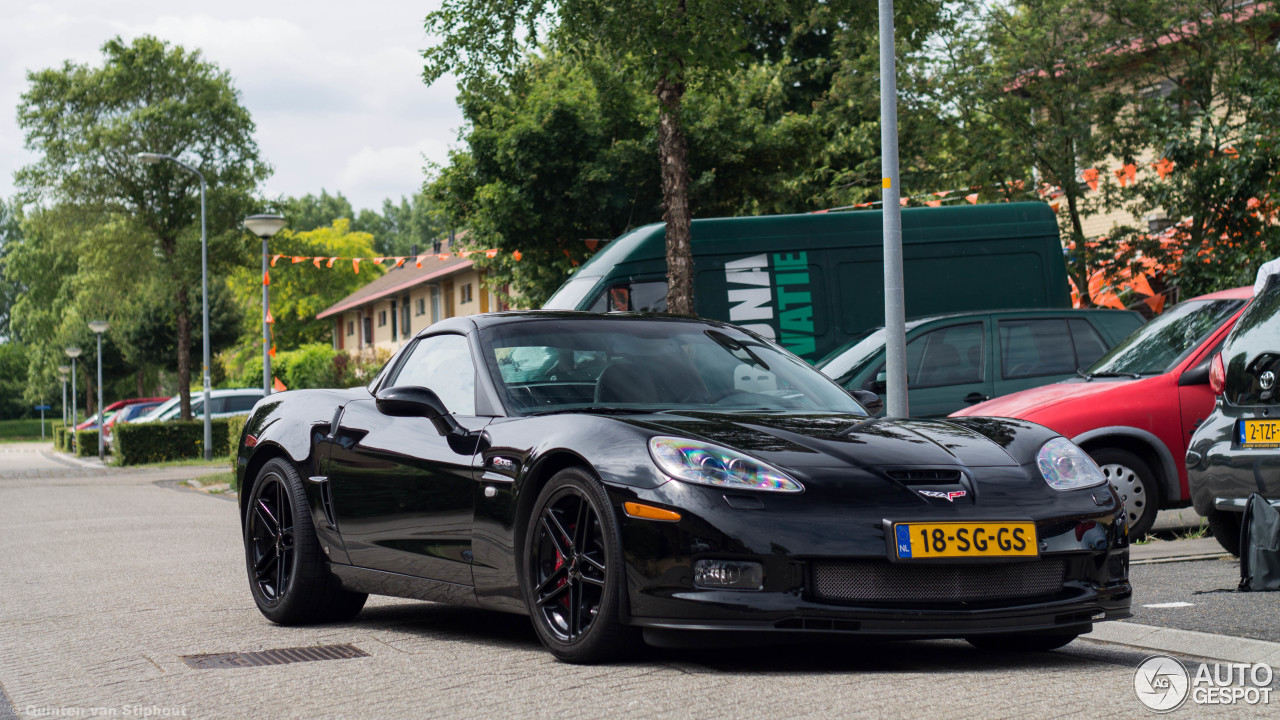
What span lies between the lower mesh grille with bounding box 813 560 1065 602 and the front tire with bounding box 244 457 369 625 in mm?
2832

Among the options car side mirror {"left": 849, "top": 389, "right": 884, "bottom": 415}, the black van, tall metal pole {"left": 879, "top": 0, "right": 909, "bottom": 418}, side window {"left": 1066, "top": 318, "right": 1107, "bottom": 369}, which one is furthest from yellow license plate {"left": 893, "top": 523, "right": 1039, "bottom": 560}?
the black van

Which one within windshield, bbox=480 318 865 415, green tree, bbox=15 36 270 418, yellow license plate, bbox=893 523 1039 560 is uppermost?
green tree, bbox=15 36 270 418

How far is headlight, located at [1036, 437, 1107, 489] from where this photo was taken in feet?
15.6

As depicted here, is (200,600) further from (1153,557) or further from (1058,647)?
(1153,557)

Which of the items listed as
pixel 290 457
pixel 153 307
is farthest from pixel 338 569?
pixel 153 307

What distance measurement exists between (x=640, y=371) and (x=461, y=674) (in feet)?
4.66

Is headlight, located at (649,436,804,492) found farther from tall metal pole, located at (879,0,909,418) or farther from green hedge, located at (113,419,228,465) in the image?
green hedge, located at (113,419,228,465)

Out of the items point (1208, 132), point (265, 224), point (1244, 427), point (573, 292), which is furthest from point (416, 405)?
point (265, 224)

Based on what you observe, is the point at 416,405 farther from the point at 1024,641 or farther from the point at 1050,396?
the point at 1050,396

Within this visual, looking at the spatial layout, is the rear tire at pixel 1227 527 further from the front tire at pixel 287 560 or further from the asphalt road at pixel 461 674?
the front tire at pixel 287 560

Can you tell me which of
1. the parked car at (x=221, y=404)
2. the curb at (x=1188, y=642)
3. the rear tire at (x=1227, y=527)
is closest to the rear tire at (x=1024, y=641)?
the curb at (x=1188, y=642)

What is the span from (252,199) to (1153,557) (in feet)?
124

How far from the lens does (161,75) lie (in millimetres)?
42344

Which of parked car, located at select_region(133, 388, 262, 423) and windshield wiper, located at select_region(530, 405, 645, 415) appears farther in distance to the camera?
parked car, located at select_region(133, 388, 262, 423)
